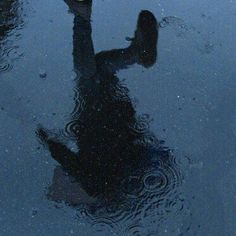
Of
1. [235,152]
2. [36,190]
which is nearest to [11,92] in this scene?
[36,190]

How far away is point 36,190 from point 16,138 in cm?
48

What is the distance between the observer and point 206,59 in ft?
12.0

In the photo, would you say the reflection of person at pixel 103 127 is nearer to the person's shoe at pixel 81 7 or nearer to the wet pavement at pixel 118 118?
the wet pavement at pixel 118 118

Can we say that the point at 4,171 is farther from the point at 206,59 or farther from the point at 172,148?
the point at 206,59

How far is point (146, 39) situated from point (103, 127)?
3.71 ft

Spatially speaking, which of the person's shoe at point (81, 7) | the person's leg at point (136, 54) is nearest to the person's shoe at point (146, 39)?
the person's leg at point (136, 54)

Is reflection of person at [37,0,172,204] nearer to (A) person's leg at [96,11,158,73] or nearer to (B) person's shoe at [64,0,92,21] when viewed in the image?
(A) person's leg at [96,11,158,73]

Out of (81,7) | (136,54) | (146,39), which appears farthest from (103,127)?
(81,7)

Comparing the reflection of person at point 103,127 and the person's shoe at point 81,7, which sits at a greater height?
the person's shoe at point 81,7

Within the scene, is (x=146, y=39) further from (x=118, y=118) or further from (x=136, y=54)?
(x=118, y=118)

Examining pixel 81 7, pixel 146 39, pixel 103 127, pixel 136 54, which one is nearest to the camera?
pixel 103 127

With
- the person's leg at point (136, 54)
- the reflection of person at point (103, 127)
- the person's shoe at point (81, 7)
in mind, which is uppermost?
the person's shoe at point (81, 7)

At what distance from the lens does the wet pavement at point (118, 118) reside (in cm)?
264

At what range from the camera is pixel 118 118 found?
3.14m
